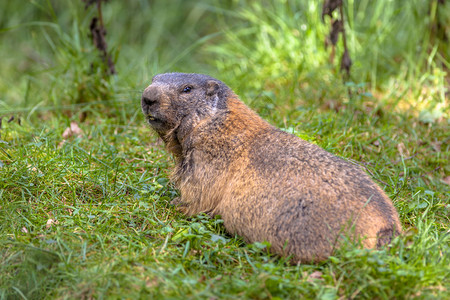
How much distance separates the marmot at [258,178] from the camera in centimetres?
349

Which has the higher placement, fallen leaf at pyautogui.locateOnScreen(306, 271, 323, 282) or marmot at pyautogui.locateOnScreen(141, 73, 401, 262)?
marmot at pyautogui.locateOnScreen(141, 73, 401, 262)

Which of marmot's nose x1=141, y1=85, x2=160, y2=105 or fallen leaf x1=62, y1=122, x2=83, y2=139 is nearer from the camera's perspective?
marmot's nose x1=141, y1=85, x2=160, y2=105

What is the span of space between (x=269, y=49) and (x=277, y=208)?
417 centimetres

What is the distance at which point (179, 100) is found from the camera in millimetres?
4191

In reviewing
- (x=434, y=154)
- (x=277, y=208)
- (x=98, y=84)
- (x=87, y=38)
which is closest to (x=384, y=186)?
(x=434, y=154)

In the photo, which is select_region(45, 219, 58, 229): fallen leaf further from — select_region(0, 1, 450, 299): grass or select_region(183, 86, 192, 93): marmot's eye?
select_region(183, 86, 192, 93): marmot's eye

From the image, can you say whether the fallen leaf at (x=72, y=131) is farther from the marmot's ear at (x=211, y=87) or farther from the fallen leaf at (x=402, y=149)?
the fallen leaf at (x=402, y=149)

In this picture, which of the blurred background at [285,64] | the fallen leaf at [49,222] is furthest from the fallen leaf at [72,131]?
the fallen leaf at [49,222]

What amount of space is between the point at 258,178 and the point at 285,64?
3604 millimetres

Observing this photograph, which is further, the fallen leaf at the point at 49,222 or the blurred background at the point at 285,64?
the blurred background at the point at 285,64

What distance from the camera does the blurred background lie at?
20.2ft

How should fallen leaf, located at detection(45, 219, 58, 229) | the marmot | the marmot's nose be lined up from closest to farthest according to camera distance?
the marmot
fallen leaf, located at detection(45, 219, 58, 229)
the marmot's nose

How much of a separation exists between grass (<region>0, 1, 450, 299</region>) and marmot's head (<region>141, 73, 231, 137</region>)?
2.31 ft

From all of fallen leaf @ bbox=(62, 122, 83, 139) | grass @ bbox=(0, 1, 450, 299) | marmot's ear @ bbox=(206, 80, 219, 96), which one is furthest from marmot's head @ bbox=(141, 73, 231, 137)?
fallen leaf @ bbox=(62, 122, 83, 139)
